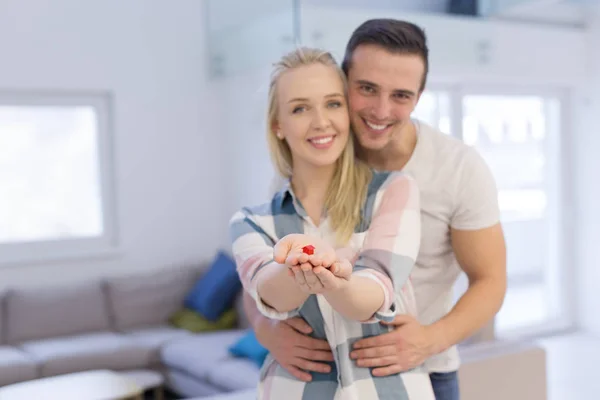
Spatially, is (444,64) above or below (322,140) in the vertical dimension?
above

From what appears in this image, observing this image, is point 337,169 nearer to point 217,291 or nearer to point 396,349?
point 396,349

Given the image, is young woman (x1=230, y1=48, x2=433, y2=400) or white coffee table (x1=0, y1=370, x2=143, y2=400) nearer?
young woman (x1=230, y1=48, x2=433, y2=400)

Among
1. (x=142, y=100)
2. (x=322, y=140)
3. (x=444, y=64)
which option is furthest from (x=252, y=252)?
(x=142, y=100)

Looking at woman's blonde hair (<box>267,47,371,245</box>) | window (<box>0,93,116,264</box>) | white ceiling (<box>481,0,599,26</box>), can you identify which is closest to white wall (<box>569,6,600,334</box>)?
white ceiling (<box>481,0,599,26</box>)

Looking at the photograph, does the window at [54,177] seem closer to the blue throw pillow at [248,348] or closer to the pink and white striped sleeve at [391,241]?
the blue throw pillow at [248,348]

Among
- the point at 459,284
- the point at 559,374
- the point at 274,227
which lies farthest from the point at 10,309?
the point at 274,227

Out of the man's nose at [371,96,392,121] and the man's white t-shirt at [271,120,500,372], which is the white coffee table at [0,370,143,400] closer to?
the man's white t-shirt at [271,120,500,372]

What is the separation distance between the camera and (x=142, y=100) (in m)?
5.85

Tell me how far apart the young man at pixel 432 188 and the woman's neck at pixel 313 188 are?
0.59 feet

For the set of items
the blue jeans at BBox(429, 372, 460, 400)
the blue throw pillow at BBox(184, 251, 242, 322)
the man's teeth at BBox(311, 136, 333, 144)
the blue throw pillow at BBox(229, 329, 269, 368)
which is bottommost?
the blue throw pillow at BBox(229, 329, 269, 368)

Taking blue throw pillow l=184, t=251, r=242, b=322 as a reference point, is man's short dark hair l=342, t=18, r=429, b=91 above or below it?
above

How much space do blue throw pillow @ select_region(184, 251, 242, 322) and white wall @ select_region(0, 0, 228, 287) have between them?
2.12 feet

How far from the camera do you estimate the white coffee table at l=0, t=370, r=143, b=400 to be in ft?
13.3

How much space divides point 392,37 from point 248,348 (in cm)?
310
